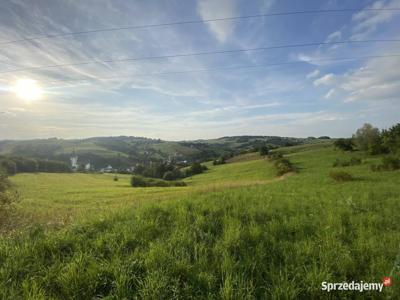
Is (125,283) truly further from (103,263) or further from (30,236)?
(30,236)

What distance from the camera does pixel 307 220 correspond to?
20.7 ft

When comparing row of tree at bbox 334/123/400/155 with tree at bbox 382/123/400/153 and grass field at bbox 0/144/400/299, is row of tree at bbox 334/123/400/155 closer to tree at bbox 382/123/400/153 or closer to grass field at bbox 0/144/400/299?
tree at bbox 382/123/400/153

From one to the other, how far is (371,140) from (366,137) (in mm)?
3006

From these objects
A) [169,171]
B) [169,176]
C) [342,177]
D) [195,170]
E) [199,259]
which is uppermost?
[199,259]

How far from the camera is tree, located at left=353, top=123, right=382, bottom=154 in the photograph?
47922mm

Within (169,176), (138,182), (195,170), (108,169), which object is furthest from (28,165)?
(108,169)

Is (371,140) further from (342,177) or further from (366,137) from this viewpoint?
(342,177)

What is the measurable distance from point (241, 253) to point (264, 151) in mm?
83087

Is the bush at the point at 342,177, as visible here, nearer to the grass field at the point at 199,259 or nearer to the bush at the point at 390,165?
the bush at the point at 390,165

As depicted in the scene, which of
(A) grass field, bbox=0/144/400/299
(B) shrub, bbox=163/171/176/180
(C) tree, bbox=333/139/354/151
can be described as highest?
(C) tree, bbox=333/139/354/151

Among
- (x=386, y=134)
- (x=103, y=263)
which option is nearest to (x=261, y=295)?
(x=103, y=263)

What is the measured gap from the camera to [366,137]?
52219 millimetres

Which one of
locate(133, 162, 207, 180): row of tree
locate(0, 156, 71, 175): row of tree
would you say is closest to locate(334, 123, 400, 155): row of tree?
locate(133, 162, 207, 180): row of tree

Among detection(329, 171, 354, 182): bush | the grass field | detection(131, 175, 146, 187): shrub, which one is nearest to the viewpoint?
the grass field
